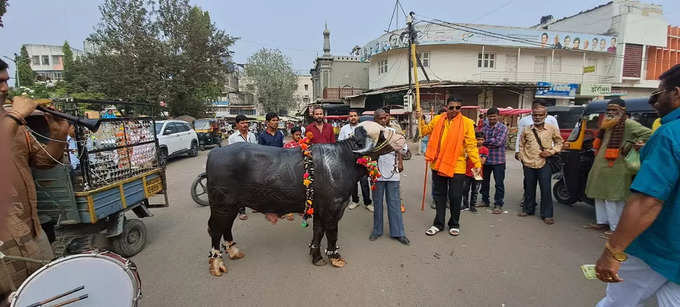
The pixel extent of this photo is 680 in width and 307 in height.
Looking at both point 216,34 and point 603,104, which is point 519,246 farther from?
point 216,34

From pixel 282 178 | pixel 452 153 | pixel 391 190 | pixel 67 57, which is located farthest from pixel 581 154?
pixel 67 57

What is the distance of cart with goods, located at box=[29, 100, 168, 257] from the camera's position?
2.85 metres

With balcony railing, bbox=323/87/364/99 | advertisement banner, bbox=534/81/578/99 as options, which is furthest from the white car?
advertisement banner, bbox=534/81/578/99

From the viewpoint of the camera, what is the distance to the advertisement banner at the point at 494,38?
18812mm

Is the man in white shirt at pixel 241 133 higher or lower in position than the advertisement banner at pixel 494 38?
lower

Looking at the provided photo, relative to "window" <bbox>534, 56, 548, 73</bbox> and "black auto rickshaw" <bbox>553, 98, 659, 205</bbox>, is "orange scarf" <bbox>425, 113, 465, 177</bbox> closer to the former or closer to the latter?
"black auto rickshaw" <bbox>553, 98, 659, 205</bbox>

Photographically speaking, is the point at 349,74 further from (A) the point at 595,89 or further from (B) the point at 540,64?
(A) the point at 595,89

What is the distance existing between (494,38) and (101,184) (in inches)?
862

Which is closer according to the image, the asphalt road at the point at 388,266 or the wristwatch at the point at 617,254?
the wristwatch at the point at 617,254

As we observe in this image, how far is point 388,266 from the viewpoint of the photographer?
3256mm

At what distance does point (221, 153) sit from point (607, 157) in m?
4.81

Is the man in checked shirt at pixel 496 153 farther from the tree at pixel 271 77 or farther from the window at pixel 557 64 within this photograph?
the tree at pixel 271 77

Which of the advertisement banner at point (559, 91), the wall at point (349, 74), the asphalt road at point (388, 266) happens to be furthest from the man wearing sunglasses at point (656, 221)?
the wall at point (349, 74)

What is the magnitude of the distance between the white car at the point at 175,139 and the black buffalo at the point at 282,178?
8303mm
